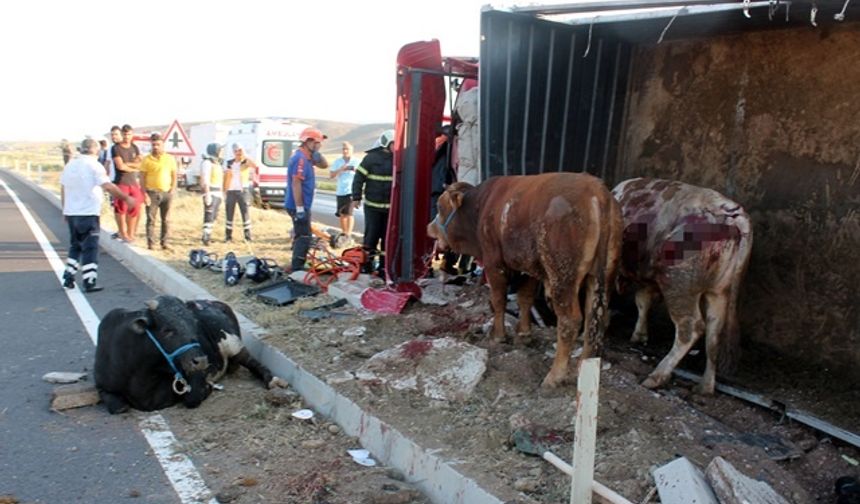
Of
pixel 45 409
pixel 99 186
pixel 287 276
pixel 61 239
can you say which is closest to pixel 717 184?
pixel 287 276

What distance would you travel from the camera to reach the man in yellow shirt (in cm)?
1221

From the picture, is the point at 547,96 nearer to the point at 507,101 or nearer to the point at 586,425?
the point at 507,101

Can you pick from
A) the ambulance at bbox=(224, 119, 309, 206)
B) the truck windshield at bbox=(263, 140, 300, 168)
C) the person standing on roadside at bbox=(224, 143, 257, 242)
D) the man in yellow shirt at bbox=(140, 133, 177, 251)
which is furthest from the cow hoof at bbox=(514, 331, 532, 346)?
the truck windshield at bbox=(263, 140, 300, 168)

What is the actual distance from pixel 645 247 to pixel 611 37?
8.53 feet

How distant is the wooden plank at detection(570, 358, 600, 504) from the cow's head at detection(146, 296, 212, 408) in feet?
10.3

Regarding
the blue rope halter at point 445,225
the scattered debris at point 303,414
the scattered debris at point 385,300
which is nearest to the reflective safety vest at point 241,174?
the scattered debris at point 385,300

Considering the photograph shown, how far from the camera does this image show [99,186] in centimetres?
917

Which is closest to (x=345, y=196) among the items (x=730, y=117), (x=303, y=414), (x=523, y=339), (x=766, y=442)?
(x=523, y=339)

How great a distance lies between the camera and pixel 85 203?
29.7 ft

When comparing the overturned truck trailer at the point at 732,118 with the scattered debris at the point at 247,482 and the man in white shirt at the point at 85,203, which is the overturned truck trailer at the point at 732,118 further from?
the man in white shirt at the point at 85,203

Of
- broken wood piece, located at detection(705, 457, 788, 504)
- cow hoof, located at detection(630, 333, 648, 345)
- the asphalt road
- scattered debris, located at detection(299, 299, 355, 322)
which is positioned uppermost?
broken wood piece, located at detection(705, 457, 788, 504)

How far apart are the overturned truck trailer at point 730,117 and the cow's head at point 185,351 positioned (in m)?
3.40

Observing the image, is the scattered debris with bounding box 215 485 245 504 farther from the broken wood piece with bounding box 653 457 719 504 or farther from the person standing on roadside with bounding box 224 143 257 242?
the person standing on roadside with bounding box 224 143 257 242

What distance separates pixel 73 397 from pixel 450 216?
3.46 metres
